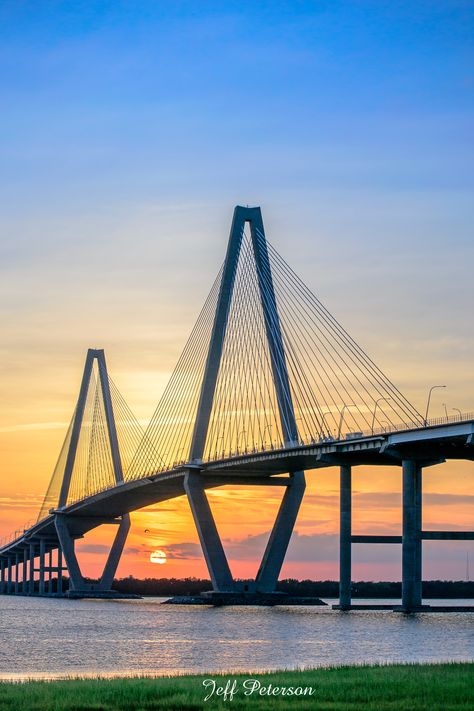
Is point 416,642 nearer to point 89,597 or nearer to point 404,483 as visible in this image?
point 404,483

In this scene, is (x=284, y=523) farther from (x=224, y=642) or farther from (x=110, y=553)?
(x=110, y=553)

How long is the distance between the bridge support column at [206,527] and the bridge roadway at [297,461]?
1.12 meters

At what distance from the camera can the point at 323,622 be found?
80.5m

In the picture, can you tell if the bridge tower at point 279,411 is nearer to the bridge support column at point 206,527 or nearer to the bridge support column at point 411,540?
the bridge support column at point 206,527

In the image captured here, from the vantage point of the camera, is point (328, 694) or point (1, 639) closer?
point (328, 694)

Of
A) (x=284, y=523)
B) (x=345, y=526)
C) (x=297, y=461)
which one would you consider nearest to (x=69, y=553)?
(x=284, y=523)

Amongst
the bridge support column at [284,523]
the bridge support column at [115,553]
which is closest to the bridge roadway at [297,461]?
the bridge support column at [284,523]

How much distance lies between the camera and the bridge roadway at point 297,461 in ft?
270

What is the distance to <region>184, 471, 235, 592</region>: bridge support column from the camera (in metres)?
104

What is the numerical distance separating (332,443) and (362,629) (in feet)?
68.4

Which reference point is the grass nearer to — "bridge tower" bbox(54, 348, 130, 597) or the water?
the water

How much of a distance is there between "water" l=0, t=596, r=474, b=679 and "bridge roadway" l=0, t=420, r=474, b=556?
31.8 ft

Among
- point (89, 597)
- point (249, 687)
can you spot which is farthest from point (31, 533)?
point (249, 687)

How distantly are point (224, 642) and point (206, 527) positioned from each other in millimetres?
41346
